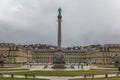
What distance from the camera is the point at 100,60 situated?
192m

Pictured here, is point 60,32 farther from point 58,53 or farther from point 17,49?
point 17,49

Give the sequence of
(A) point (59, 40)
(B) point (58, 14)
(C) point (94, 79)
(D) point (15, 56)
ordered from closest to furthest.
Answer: (C) point (94, 79) → (A) point (59, 40) → (B) point (58, 14) → (D) point (15, 56)

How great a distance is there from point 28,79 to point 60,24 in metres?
56.7

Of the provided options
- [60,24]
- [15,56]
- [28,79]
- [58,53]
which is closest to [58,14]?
[60,24]

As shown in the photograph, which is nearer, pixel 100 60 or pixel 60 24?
pixel 60 24

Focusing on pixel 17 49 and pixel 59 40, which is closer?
pixel 59 40

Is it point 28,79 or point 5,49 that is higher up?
point 5,49

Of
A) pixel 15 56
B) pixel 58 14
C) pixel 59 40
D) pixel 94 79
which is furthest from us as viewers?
pixel 15 56

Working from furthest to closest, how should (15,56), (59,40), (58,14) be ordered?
(15,56) → (58,14) → (59,40)

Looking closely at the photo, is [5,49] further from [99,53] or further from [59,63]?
[59,63]

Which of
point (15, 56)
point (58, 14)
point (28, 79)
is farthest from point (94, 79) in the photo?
point (15, 56)

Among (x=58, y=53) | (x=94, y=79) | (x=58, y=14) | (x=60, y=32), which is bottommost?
(x=94, y=79)

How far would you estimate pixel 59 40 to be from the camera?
102 metres

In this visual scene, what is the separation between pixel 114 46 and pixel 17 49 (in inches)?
2158
